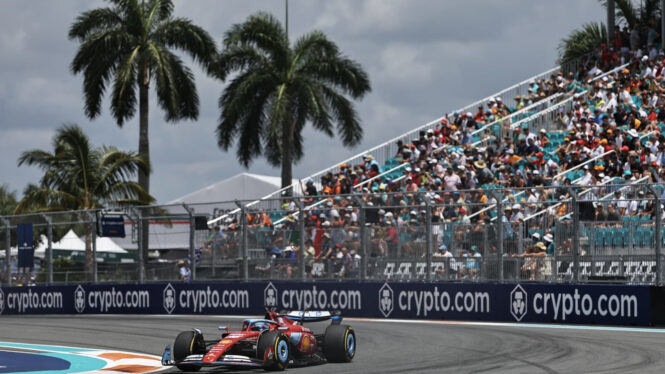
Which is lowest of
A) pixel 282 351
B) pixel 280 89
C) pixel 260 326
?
pixel 282 351

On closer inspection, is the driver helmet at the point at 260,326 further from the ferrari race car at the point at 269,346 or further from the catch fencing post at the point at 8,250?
the catch fencing post at the point at 8,250

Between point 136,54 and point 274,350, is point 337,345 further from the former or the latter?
point 136,54

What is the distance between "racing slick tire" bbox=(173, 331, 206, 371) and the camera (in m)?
13.7

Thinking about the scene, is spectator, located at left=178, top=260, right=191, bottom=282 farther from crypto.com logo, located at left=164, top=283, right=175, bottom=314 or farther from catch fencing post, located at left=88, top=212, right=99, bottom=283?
catch fencing post, located at left=88, top=212, right=99, bottom=283

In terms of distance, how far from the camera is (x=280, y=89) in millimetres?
39656

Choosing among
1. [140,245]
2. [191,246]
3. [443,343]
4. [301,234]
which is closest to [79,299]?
[140,245]

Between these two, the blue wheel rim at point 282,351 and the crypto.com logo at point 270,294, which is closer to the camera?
the blue wheel rim at point 282,351

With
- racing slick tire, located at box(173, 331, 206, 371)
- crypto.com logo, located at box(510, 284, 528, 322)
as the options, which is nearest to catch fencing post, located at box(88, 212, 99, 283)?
crypto.com logo, located at box(510, 284, 528, 322)

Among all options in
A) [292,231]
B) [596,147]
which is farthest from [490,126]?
[292,231]

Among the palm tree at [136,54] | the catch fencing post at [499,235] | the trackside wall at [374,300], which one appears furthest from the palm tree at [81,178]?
the catch fencing post at [499,235]

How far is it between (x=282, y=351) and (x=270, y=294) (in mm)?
11761

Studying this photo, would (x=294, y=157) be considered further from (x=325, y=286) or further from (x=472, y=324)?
(x=472, y=324)

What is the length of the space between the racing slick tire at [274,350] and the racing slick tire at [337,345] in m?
0.89

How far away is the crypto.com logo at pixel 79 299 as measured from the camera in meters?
28.2
